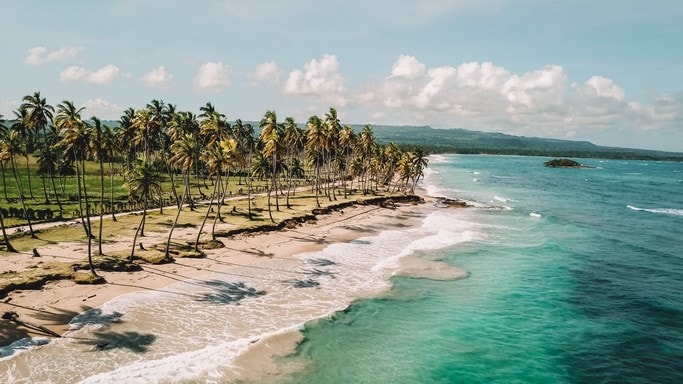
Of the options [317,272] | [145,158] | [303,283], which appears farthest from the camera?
[145,158]

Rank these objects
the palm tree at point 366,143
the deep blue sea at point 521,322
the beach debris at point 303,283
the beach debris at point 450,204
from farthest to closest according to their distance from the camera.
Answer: the palm tree at point 366,143 → the beach debris at point 450,204 → the beach debris at point 303,283 → the deep blue sea at point 521,322

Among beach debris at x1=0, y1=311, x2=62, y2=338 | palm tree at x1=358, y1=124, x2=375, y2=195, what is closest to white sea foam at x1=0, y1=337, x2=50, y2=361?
beach debris at x1=0, y1=311, x2=62, y2=338

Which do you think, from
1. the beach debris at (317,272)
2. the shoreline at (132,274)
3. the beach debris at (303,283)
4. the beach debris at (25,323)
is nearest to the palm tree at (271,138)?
the shoreline at (132,274)

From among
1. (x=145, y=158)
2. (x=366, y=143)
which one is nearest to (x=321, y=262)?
(x=145, y=158)

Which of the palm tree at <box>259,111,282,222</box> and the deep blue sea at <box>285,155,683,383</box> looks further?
the palm tree at <box>259,111,282,222</box>

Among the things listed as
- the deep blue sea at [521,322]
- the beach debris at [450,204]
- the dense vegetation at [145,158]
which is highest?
the dense vegetation at [145,158]

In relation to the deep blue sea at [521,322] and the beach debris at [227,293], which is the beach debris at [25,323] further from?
the deep blue sea at [521,322]

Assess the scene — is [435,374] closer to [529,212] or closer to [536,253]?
[536,253]

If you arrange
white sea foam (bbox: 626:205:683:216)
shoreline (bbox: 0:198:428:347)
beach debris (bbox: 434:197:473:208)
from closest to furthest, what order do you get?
shoreline (bbox: 0:198:428:347)
beach debris (bbox: 434:197:473:208)
white sea foam (bbox: 626:205:683:216)

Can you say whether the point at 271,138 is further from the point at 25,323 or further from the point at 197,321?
the point at 25,323

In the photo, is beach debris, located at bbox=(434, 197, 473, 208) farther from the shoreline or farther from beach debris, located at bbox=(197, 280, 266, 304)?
beach debris, located at bbox=(197, 280, 266, 304)

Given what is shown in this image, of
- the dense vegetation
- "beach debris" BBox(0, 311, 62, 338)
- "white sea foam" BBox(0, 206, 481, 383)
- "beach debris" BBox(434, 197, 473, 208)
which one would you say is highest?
the dense vegetation

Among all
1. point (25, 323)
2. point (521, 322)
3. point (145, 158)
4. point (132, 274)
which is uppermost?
point (145, 158)
